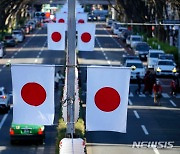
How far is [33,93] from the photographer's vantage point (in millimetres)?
14273

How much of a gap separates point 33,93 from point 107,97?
4.70ft

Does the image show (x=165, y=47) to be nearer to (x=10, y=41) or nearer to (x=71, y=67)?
(x=10, y=41)

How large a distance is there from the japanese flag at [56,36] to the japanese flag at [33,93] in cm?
2337

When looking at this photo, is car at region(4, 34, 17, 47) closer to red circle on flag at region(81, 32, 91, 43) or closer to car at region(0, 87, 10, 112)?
red circle on flag at region(81, 32, 91, 43)

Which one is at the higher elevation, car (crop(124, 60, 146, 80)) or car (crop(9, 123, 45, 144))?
car (crop(9, 123, 45, 144))

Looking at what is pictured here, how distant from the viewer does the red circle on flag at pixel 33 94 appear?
14.2 meters

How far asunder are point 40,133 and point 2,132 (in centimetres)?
343

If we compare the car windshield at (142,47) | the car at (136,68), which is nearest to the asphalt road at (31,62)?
the car at (136,68)

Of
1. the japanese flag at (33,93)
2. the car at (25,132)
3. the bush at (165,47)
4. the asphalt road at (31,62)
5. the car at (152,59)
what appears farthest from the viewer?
the bush at (165,47)

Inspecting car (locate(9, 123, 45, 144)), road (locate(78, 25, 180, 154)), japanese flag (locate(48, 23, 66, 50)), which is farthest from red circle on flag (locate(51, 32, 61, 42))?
car (locate(9, 123, 45, 144))

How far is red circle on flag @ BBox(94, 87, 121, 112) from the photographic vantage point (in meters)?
13.9

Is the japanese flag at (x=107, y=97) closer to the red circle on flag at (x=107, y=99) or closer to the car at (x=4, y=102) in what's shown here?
the red circle on flag at (x=107, y=99)

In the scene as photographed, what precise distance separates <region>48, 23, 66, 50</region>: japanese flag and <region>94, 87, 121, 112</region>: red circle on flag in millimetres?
23818

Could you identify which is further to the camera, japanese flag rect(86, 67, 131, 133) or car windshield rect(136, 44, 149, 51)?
car windshield rect(136, 44, 149, 51)
